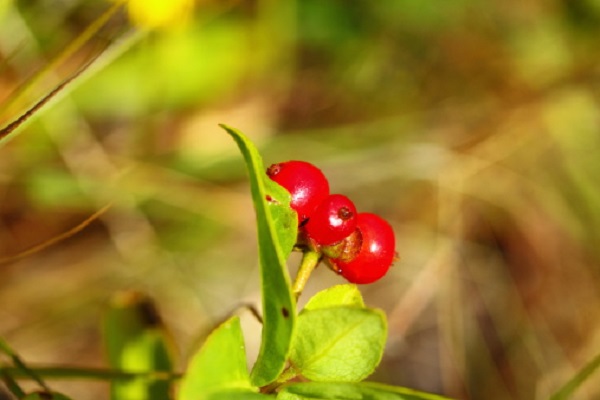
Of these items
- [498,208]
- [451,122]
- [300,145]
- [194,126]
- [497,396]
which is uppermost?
[194,126]

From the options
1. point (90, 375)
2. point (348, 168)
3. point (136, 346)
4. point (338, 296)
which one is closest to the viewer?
point (338, 296)

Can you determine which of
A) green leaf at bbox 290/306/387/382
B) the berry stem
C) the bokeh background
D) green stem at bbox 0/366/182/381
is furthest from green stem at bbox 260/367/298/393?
the bokeh background

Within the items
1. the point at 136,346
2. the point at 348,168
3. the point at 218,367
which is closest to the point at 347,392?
the point at 218,367

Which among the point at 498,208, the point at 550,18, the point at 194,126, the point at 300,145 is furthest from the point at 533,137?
the point at 194,126

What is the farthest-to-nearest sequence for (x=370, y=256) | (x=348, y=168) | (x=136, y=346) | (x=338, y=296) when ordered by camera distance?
(x=348, y=168)
(x=136, y=346)
(x=370, y=256)
(x=338, y=296)

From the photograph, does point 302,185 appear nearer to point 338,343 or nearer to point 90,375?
point 338,343

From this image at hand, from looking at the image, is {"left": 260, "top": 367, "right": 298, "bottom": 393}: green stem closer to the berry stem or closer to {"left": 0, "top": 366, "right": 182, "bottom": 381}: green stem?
the berry stem

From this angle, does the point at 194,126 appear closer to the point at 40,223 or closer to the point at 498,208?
the point at 40,223
